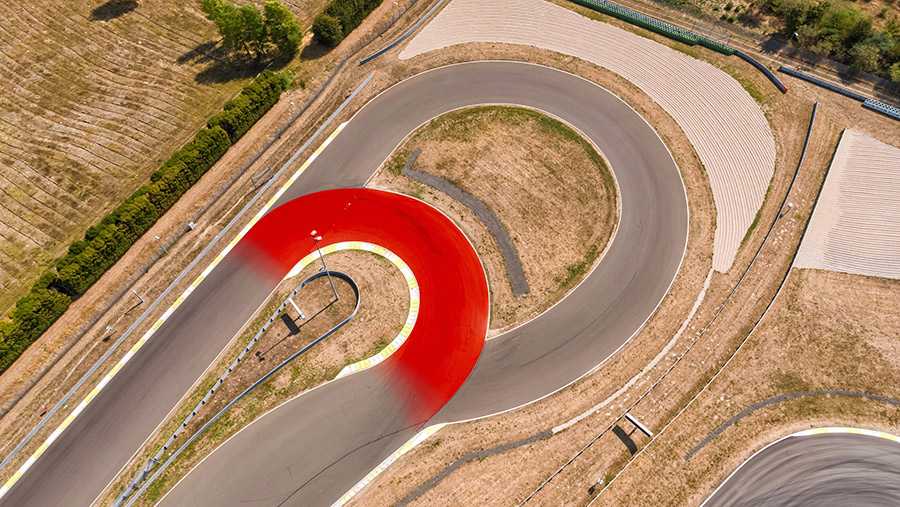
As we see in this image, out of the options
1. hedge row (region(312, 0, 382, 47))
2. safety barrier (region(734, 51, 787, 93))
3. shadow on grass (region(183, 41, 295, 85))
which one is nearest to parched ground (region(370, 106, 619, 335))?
hedge row (region(312, 0, 382, 47))

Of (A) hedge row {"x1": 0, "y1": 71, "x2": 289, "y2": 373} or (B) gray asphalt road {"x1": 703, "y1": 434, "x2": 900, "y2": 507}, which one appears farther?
(A) hedge row {"x1": 0, "y1": 71, "x2": 289, "y2": 373}

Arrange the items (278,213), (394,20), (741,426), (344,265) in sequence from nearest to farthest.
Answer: (741,426) < (344,265) < (278,213) < (394,20)

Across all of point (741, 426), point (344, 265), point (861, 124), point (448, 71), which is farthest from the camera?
point (448, 71)

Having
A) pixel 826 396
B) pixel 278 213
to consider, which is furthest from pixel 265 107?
pixel 826 396

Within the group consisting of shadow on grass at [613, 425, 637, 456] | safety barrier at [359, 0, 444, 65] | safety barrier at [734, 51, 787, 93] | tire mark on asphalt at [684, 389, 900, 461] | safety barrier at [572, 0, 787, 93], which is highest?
safety barrier at [359, 0, 444, 65]

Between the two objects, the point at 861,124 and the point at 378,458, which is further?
the point at 861,124

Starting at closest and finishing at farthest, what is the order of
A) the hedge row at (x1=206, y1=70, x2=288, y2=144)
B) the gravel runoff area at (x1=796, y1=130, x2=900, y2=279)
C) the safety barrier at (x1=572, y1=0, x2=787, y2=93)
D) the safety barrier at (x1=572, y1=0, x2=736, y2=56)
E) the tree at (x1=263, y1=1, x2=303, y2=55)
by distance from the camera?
the gravel runoff area at (x1=796, y1=130, x2=900, y2=279) < the hedge row at (x1=206, y1=70, x2=288, y2=144) < the tree at (x1=263, y1=1, x2=303, y2=55) < the safety barrier at (x1=572, y1=0, x2=787, y2=93) < the safety barrier at (x1=572, y1=0, x2=736, y2=56)

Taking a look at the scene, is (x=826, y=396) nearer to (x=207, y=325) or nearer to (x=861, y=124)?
(x=861, y=124)

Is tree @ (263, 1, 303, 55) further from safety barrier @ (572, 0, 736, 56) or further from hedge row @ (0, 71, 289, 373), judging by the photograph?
safety barrier @ (572, 0, 736, 56)
